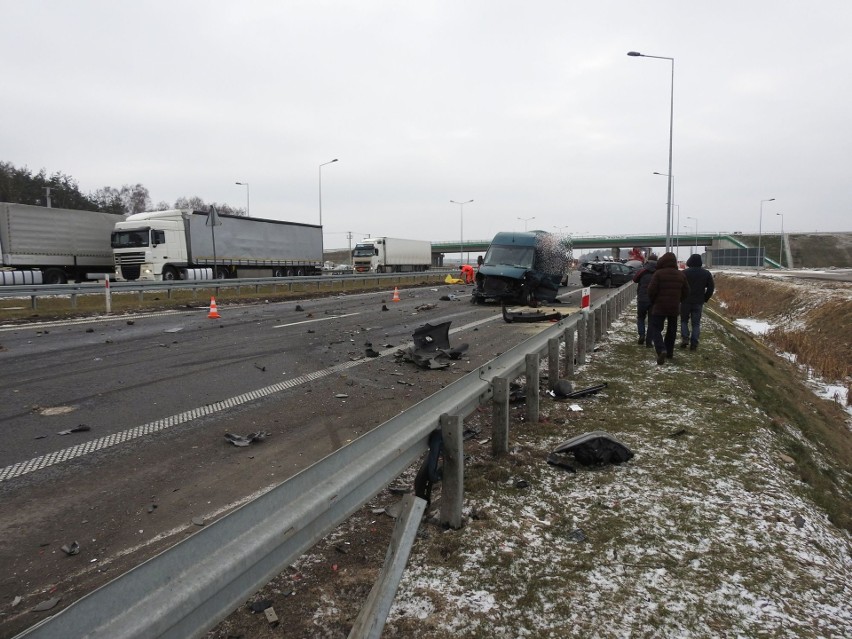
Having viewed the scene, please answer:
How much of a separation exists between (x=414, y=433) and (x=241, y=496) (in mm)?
1667

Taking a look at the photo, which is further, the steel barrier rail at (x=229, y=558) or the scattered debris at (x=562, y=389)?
the scattered debris at (x=562, y=389)

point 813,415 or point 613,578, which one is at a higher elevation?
point 613,578

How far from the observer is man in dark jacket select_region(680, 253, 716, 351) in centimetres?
930

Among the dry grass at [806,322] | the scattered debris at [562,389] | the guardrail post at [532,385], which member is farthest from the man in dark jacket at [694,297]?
the guardrail post at [532,385]

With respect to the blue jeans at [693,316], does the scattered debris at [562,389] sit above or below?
below

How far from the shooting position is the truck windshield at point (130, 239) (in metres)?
24.9

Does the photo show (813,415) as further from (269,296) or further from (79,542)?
(269,296)

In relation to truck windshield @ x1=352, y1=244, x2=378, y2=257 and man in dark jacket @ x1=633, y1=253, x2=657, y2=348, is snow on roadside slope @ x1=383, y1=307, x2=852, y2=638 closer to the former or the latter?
man in dark jacket @ x1=633, y1=253, x2=657, y2=348

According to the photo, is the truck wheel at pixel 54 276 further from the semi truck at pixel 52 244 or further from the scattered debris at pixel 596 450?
the scattered debris at pixel 596 450

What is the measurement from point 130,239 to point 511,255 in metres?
18.3

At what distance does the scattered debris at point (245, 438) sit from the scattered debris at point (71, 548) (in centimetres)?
171

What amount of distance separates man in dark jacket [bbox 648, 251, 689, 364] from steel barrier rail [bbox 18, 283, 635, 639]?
6991mm

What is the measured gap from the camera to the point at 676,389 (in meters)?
6.56

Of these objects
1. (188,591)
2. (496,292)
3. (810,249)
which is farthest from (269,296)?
(810,249)
